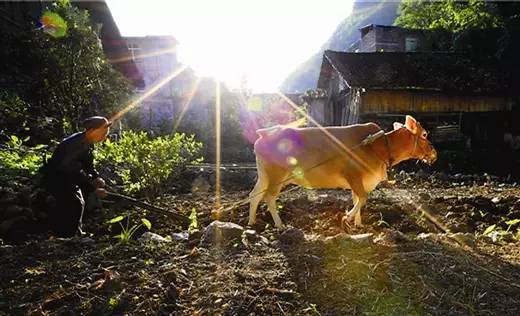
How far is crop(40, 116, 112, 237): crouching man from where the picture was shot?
5.25 m

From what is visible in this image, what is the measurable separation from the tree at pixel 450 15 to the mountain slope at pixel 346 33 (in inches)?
1722

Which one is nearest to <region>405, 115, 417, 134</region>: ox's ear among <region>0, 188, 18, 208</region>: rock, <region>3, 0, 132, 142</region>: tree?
<region>0, 188, 18, 208</region>: rock

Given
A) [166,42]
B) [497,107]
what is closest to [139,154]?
[497,107]

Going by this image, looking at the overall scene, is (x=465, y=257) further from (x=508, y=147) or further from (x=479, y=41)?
(x=479, y=41)

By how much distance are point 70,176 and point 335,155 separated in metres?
3.57

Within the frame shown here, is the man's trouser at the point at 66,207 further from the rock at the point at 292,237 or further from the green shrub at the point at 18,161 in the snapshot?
the rock at the point at 292,237

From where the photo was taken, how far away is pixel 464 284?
288 cm

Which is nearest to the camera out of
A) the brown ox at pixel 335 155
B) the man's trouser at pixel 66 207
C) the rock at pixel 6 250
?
the rock at pixel 6 250

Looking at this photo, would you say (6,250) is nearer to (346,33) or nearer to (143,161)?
(143,161)

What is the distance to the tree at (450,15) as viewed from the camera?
92.3 feet

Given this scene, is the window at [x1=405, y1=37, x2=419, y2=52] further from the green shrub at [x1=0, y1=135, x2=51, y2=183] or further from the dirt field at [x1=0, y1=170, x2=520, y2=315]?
the dirt field at [x1=0, y1=170, x2=520, y2=315]

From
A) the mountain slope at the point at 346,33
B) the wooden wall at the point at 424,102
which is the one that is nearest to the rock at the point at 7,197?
the wooden wall at the point at 424,102

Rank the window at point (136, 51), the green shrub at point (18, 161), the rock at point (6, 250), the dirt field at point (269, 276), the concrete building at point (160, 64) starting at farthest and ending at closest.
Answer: the window at point (136, 51) < the concrete building at point (160, 64) < the green shrub at point (18, 161) < the rock at point (6, 250) < the dirt field at point (269, 276)

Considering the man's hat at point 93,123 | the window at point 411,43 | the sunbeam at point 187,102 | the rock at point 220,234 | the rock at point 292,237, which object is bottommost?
the sunbeam at point 187,102
